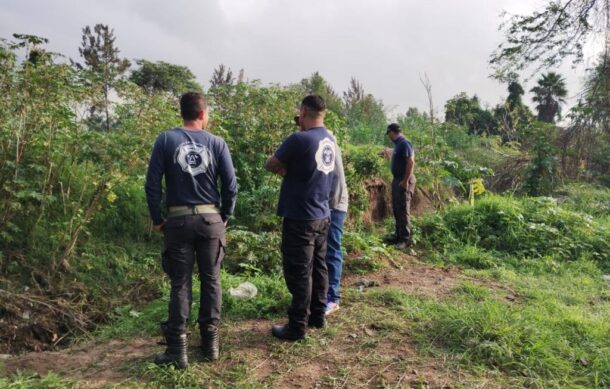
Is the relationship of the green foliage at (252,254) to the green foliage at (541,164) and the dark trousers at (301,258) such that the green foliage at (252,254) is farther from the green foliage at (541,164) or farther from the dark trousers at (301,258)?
the green foliage at (541,164)

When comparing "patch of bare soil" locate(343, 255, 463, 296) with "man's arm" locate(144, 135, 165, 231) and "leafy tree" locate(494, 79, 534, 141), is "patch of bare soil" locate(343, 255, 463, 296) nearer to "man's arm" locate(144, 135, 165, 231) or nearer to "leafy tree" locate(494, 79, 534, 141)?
"man's arm" locate(144, 135, 165, 231)

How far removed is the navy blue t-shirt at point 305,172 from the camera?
10.6 feet

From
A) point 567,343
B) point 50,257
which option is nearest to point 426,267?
point 567,343

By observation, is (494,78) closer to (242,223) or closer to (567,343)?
(242,223)

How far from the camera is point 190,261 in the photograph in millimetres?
3035

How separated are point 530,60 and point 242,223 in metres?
6.11

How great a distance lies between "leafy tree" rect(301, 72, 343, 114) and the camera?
50.2 ft

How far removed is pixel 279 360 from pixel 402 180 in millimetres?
3906

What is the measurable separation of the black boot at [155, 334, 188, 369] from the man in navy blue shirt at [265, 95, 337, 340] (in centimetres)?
75

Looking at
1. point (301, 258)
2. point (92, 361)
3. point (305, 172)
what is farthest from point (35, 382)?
point (305, 172)

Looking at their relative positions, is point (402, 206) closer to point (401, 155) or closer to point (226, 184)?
point (401, 155)

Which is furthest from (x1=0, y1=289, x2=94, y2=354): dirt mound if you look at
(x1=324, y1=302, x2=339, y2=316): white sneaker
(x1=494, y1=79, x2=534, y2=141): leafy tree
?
(x1=494, y1=79, x2=534, y2=141): leafy tree

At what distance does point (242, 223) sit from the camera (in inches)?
245

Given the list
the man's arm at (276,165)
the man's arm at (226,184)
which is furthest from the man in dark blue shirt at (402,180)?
the man's arm at (226,184)
